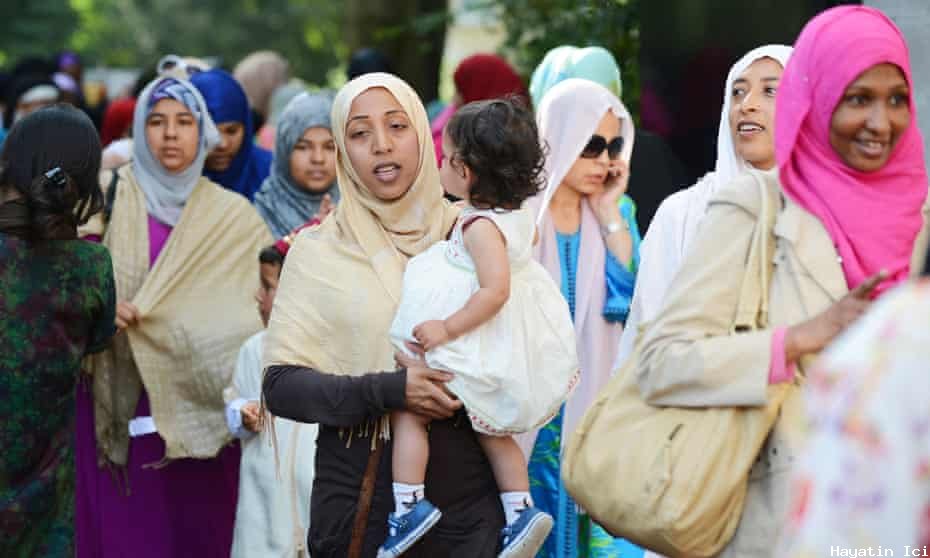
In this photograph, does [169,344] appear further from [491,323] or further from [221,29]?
[221,29]

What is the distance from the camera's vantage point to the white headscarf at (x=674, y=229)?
5.21 m

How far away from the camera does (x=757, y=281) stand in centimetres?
353

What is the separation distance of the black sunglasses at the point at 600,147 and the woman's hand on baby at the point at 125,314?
1837 millimetres

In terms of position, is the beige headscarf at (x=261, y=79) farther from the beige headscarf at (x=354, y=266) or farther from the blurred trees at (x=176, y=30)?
the blurred trees at (x=176, y=30)

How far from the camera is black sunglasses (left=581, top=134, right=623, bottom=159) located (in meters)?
6.20

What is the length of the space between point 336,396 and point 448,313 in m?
0.35

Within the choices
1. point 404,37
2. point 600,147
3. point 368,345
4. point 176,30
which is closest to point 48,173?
point 368,345

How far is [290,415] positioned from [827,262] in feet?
5.19

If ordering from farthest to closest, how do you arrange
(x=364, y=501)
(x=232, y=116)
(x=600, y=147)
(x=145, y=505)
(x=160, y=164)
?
(x=232, y=116)
(x=160, y=164)
(x=145, y=505)
(x=600, y=147)
(x=364, y=501)

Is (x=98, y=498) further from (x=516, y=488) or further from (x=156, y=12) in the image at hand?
(x=156, y=12)

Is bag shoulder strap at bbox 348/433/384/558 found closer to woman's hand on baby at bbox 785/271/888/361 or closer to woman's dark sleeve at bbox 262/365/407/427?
woman's dark sleeve at bbox 262/365/407/427

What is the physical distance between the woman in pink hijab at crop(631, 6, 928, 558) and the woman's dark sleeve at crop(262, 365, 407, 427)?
89 centimetres

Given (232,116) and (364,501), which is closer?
(364,501)

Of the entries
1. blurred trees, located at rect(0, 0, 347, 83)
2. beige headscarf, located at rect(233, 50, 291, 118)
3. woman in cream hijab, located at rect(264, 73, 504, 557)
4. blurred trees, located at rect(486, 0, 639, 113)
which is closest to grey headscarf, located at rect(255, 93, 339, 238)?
blurred trees, located at rect(486, 0, 639, 113)
